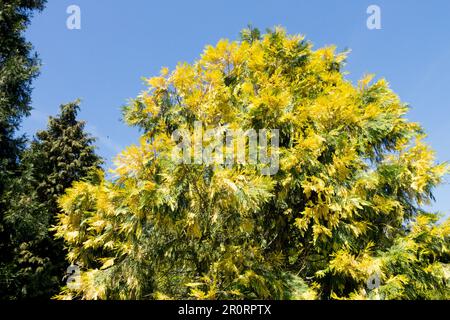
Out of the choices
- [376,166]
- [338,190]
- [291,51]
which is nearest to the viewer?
[338,190]

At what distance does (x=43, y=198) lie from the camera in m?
20.9

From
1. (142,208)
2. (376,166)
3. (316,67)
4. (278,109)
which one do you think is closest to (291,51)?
(316,67)

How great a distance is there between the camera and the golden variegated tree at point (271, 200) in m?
7.51

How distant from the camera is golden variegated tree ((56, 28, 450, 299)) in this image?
7.51 metres

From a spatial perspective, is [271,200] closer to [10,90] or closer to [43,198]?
[10,90]

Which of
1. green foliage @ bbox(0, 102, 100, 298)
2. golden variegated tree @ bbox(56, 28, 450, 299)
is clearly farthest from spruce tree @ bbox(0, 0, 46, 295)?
golden variegated tree @ bbox(56, 28, 450, 299)

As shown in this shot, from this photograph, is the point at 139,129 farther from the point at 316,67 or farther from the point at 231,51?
the point at 316,67

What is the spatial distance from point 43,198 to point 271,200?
54.7 feet

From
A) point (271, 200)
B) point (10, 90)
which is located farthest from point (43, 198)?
point (271, 200)

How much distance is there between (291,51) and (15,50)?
34.9 ft

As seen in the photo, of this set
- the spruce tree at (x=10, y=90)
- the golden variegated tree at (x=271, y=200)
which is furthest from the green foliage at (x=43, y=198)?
the golden variegated tree at (x=271, y=200)

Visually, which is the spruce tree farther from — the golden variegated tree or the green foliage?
the golden variegated tree

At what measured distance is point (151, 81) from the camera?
9.99 m

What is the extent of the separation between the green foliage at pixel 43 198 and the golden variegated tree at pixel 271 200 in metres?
5.03
